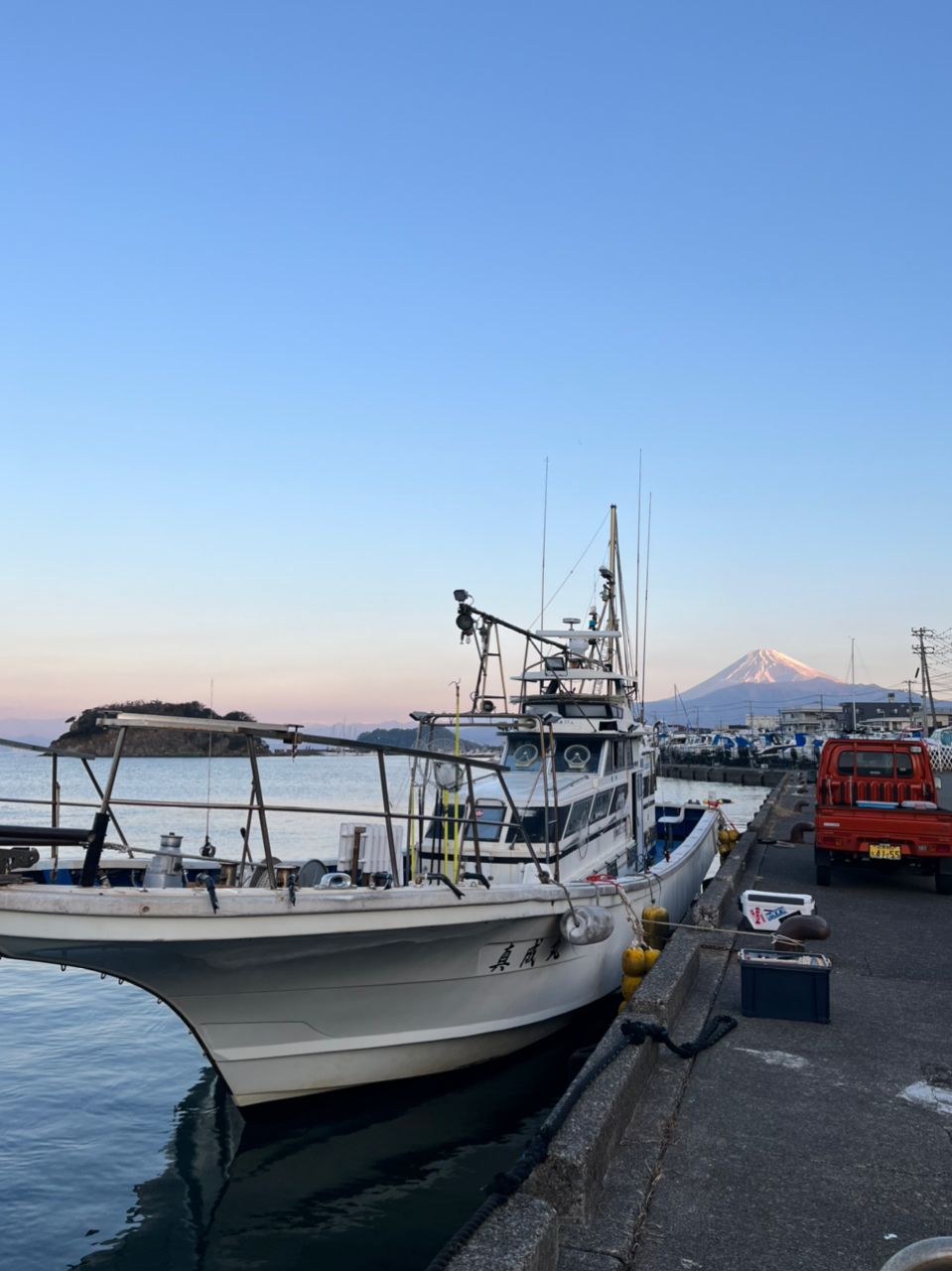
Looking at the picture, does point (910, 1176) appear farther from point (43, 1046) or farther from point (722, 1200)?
point (43, 1046)

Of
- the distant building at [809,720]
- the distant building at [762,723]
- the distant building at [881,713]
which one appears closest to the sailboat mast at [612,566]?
the distant building at [881,713]

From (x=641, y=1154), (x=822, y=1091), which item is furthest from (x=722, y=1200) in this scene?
(x=822, y=1091)

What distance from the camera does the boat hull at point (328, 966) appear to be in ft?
19.1

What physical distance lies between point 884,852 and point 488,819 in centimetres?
616

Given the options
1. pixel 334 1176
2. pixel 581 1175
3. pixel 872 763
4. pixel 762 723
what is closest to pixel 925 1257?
pixel 581 1175

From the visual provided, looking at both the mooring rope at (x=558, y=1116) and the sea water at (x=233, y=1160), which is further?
the sea water at (x=233, y=1160)

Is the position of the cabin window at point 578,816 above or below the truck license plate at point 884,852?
above

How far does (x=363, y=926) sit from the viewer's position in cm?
647

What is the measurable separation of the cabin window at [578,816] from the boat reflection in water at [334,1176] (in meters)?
2.46

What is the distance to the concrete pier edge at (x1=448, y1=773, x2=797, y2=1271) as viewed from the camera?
375 centimetres

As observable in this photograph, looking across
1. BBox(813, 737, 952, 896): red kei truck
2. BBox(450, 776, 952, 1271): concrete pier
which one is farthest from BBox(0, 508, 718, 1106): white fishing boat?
BBox(813, 737, 952, 896): red kei truck

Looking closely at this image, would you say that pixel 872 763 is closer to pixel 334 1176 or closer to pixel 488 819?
pixel 488 819

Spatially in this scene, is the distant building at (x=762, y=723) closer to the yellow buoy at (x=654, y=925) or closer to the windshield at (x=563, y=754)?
the windshield at (x=563, y=754)

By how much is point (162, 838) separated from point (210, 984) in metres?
1.24
